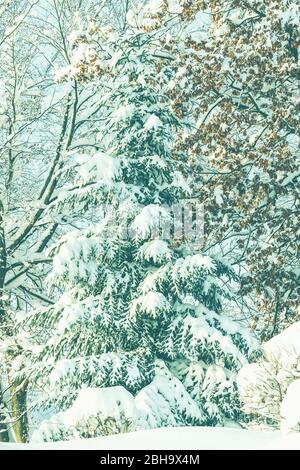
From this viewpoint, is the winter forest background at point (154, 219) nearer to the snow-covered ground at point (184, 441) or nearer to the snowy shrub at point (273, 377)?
the snowy shrub at point (273, 377)

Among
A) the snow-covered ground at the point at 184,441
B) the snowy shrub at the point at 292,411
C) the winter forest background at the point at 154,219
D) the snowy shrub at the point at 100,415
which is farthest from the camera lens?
the winter forest background at the point at 154,219

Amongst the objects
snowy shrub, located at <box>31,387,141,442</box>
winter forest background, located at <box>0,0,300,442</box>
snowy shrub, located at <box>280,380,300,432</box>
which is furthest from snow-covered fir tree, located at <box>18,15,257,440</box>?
snowy shrub, located at <box>280,380,300,432</box>

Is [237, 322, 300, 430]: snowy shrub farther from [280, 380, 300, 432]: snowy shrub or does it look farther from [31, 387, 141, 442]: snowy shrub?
[31, 387, 141, 442]: snowy shrub

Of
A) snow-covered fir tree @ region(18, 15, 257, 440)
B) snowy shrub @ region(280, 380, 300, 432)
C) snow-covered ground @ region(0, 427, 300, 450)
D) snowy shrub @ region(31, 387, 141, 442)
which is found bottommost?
snow-covered ground @ region(0, 427, 300, 450)

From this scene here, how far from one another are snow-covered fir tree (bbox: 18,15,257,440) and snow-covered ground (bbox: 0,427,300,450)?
166 inches

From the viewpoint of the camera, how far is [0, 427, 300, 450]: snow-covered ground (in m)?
8.19

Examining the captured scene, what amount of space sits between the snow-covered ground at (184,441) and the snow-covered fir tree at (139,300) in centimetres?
423

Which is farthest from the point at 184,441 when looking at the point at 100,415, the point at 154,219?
the point at 154,219

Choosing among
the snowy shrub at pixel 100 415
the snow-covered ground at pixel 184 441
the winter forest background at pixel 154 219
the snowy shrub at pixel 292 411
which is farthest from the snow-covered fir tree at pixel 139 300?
the snowy shrub at pixel 292 411

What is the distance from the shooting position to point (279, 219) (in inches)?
675

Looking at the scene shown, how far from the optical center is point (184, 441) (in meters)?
8.38

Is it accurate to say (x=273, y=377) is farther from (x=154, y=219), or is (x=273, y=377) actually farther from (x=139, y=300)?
(x=154, y=219)

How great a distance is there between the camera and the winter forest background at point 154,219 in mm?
13719

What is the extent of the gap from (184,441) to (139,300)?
5.59m
